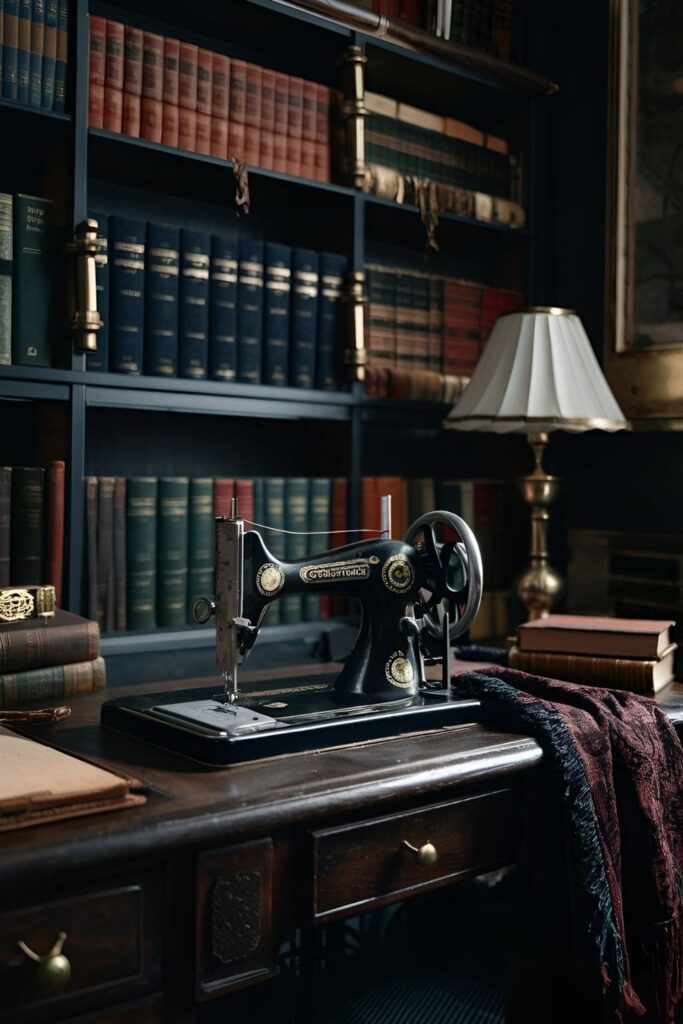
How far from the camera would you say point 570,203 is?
2.70 meters

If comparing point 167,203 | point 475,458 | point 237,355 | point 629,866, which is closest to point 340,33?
point 167,203

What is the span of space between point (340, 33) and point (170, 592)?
129 centimetres

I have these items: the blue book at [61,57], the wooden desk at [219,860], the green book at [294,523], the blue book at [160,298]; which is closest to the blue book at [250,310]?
the blue book at [160,298]

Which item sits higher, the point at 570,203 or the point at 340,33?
the point at 340,33

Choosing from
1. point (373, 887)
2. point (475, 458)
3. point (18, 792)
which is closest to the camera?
point (18, 792)

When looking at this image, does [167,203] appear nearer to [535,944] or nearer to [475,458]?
[475,458]

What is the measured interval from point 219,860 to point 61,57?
1539 mm

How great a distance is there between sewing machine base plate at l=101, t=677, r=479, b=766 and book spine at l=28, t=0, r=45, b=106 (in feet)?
3.86

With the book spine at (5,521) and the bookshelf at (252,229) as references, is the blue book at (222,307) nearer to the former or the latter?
the bookshelf at (252,229)

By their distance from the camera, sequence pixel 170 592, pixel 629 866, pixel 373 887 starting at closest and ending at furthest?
pixel 373 887, pixel 629 866, pixel 170 592

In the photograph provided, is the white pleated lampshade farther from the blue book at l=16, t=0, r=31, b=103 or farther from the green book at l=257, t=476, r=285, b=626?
the blue book at l=16, t=0, r=31, b=103

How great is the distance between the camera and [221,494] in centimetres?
215

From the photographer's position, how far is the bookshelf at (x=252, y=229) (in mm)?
1947

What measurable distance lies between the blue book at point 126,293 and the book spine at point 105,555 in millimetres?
247
